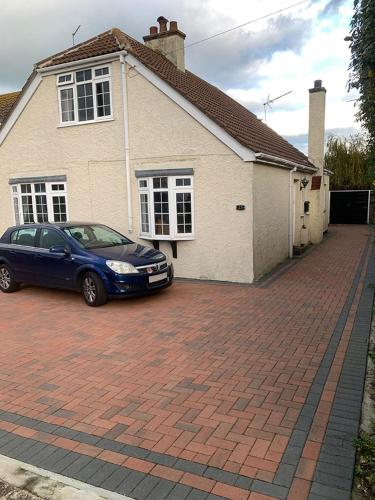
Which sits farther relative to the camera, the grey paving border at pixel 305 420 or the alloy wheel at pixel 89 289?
the alloy wheel at pixel 89 289

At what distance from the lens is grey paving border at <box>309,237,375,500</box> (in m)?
3.04

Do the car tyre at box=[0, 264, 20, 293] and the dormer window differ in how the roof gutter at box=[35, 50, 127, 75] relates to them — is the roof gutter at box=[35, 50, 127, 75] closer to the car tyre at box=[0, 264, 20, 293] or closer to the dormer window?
the dormer window

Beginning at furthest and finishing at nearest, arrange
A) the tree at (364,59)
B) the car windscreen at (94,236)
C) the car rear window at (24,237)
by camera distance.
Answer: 1. the car rear window at (24,237)
2. the car windscreen at (94,236)
3. the tree at (364,59)

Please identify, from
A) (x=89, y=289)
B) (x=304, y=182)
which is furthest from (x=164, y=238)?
(x=304, y=182)

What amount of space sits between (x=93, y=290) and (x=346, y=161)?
956 inches

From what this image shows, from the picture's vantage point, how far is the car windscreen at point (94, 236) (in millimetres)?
8789

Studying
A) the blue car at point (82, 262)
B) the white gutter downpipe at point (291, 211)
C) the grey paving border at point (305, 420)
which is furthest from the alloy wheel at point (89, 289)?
the white gutter downpipe at point (291, 211)

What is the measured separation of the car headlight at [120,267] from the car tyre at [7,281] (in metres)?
3.08

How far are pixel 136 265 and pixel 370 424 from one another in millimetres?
5223

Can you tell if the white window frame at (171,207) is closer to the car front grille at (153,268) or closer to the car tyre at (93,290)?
the car front grille at (153,268)

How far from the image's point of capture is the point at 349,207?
1003 inches

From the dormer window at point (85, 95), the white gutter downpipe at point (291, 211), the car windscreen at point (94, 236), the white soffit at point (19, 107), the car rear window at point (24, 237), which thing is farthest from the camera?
the white gutter downpipe at point (291, 211)

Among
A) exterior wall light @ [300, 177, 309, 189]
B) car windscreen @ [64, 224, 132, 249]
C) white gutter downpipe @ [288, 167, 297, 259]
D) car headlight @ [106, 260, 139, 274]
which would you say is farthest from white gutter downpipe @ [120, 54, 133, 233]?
exterior wall light @ [300, 177, 309, 189]

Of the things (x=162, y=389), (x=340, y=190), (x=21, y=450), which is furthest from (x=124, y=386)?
(x=340, y=190)
